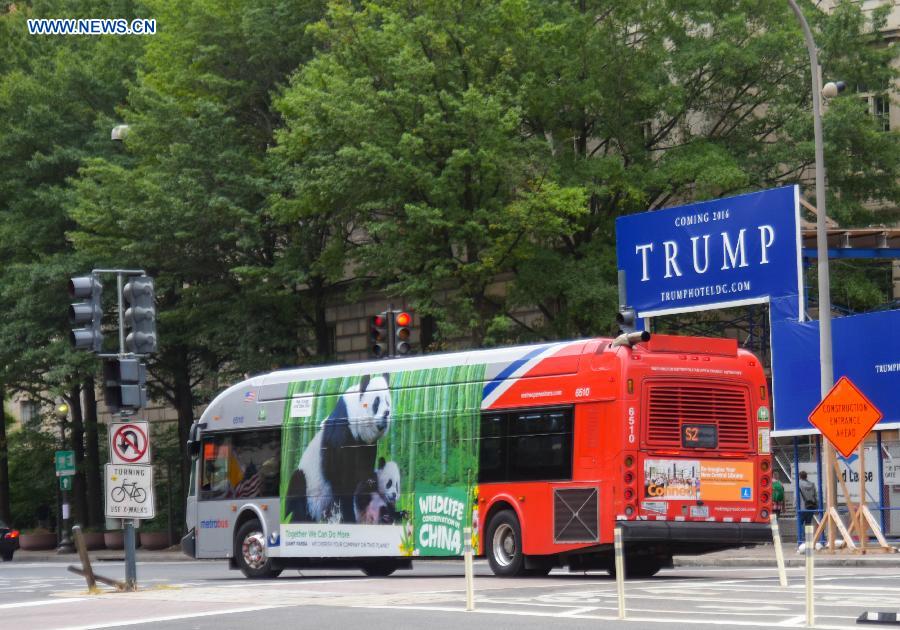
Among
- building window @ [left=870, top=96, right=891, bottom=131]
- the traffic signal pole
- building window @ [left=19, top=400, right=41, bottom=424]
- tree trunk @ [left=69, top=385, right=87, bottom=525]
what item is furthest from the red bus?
building window @ [left=19, top=400, right=41, bottom=424]

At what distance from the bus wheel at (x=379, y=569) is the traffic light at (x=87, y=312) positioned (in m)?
7.54

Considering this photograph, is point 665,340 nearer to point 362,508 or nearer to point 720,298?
point 362,508

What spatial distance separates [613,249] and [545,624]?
2504 centimetres

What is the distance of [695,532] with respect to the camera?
22.2 metres

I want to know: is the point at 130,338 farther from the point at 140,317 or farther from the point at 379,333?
the point at 379,333

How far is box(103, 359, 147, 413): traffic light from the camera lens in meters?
22.0

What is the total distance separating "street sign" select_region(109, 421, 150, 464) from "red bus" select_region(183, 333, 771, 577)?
4506 millimetres

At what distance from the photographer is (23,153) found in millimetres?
51156

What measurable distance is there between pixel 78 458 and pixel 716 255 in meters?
30.2

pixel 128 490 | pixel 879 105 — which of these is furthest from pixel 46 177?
pixel 128 490

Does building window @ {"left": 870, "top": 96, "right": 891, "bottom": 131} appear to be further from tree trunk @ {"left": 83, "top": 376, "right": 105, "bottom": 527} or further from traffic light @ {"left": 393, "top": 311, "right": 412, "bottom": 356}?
tree trunk @ {"left": 83, "top": 376, "right": 105, "bottom": 527}

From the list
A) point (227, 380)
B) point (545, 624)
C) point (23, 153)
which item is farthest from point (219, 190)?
point (545, 624)

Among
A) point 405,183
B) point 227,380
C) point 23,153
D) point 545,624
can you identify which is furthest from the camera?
point 23,153

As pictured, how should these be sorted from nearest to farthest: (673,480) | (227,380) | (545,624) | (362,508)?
(545,624) → (673,480) → (362,508) → (227,380)
